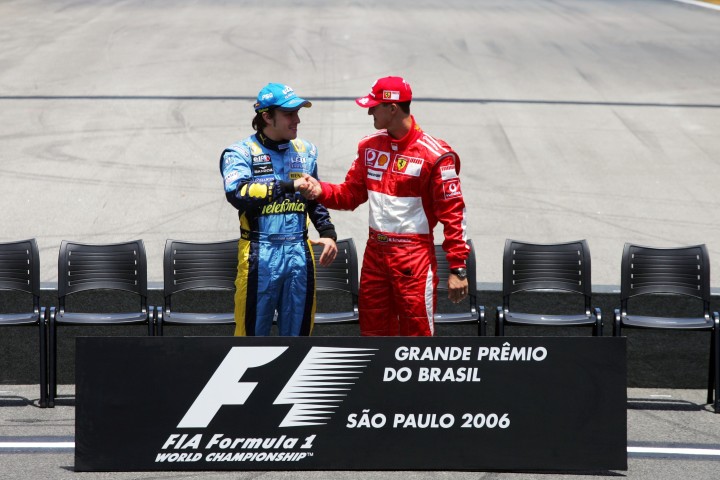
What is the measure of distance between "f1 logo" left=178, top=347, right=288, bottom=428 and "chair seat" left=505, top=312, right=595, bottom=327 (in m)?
2.53

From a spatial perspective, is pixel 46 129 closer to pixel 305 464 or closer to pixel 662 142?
pixel 662 142

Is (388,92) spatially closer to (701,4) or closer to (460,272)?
(460,272)

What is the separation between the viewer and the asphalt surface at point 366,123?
938cm

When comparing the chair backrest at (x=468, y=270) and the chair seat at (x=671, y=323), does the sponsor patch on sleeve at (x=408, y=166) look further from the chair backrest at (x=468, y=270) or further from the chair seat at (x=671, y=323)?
the chair seat at (x=671, y=323)

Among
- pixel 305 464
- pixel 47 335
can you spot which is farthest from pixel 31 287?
pixel 305 464

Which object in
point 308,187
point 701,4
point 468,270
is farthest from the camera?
point 701,4

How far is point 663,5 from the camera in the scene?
23438 mm

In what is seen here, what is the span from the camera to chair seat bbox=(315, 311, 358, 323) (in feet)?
Answer: 25.0

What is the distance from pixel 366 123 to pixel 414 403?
7695 millimetres

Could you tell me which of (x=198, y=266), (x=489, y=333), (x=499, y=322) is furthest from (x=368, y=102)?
(x=489, y=333)

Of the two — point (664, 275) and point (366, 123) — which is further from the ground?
point (664, 275)

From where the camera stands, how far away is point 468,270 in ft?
25.8

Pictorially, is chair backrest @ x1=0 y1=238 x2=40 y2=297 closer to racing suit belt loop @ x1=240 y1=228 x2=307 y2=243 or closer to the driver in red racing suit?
racing suit belt loop @ x1=240 y1=228 x2=307 y2=243

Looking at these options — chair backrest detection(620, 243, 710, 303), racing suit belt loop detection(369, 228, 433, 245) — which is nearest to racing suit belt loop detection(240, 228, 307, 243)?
racing suit belt loop detection(369, 228, 433, 245)
